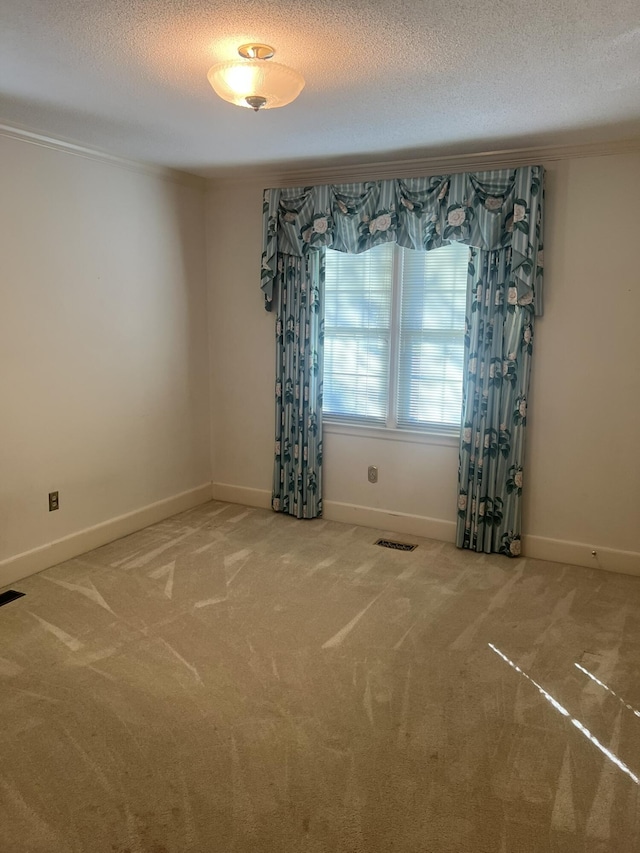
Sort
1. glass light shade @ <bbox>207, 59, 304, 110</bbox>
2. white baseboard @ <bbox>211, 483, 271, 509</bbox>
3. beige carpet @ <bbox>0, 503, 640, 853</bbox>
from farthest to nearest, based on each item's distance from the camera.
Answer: white baseboard @ <bbox>211, 483, 271, 509</bbox>, glass light shade @ <bbox>207, 59, 304, 110</bbox>, beige carpet @ <bbox>0, 503, 640, 853</bbox>

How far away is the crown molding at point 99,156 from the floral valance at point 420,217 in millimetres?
599

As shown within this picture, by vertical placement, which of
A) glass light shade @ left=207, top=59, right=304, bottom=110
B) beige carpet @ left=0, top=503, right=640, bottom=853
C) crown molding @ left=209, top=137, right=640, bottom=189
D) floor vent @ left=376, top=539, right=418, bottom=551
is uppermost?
crown molding @ left=209, top=137, right=640, bottom=189

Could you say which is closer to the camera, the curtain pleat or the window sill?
the curtain pleat

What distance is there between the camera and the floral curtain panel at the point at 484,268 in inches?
142

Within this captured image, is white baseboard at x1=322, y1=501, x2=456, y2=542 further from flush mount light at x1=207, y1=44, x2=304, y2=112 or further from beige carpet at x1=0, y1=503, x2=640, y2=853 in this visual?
flush mount light at x1=207, y1=44, x2=304, y2=112

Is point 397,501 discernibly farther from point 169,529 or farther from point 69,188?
point 69,188

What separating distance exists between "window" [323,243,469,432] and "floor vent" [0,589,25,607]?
2246mm

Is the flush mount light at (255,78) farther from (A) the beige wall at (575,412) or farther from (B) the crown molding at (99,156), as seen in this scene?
(A) the beige wall at (575,412)

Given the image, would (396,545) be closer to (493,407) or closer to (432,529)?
(432,529)

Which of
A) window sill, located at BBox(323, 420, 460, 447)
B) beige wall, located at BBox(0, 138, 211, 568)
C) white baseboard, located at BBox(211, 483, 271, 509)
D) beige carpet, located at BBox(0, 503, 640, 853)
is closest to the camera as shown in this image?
beige carpet, located at BBox(0, 503, 640, 853)

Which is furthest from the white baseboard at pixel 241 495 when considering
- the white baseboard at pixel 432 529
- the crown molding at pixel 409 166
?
the crown molding at pixel 409 166

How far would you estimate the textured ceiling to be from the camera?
1956 mm

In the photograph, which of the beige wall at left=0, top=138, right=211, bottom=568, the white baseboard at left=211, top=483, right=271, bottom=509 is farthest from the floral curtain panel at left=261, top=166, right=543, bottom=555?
the white baseboard at left=211, top=483, right=271, bottom=509

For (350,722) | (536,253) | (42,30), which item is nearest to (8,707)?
(350,722)
